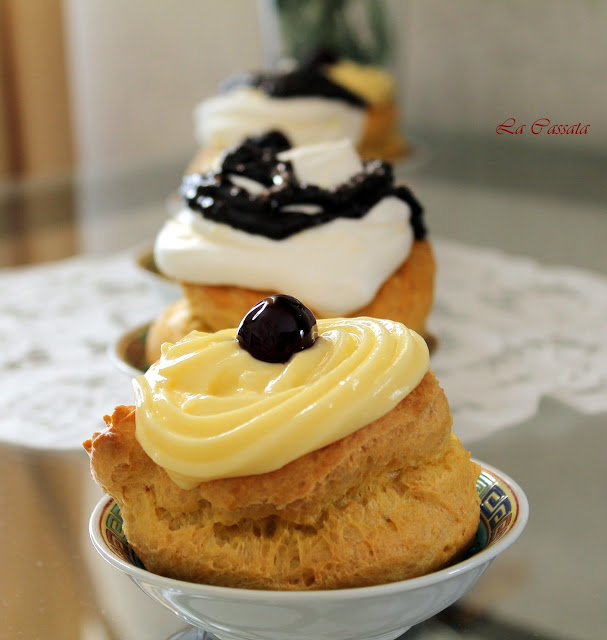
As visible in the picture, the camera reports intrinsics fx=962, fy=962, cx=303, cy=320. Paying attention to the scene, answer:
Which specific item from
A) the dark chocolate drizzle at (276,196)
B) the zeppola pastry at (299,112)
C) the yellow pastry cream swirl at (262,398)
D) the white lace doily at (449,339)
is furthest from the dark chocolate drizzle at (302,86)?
the yellow pastry cream swirl at (262,398)

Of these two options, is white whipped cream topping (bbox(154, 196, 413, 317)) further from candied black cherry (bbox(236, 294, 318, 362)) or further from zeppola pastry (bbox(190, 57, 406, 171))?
zeppola pastry (bbox(190, 57, 406, 171))

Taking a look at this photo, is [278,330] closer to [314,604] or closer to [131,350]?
[314,604]

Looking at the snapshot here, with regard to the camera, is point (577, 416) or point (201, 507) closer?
point (201, 507)

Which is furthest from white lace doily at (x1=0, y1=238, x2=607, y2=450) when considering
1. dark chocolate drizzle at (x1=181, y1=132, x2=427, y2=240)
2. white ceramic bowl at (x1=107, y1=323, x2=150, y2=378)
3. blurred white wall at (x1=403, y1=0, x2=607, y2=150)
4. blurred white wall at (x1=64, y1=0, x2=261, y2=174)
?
blurred white wall at (x1=64, y1=0, x2=261, y2=174)

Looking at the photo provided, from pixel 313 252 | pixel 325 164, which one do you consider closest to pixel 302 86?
pixel 325 164

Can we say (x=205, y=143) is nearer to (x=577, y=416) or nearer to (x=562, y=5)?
(x=562, y=5)

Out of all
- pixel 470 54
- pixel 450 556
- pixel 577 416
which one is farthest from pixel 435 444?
pixel 470 54

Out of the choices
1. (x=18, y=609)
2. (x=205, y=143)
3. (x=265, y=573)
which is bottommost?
(x=205, y=143)
